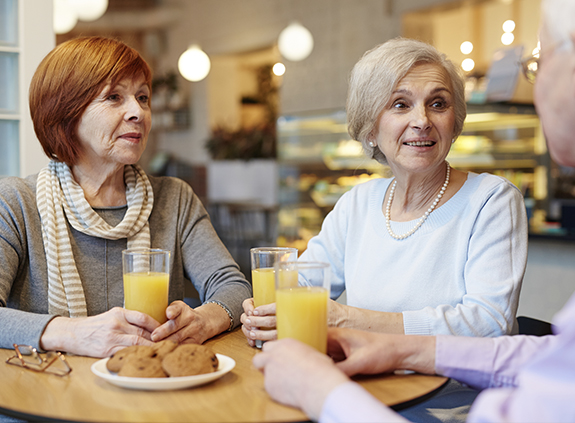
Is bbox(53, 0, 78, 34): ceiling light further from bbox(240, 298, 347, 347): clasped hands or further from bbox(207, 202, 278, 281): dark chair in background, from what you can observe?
bbox(240, 298, 347, 347): clasped hands

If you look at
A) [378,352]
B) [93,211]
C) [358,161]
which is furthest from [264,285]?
[358,161]

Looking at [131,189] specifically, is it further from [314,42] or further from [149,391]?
[314,42]

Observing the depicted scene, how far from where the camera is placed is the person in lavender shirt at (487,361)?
2.86 feet

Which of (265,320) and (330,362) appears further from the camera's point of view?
(265,320)

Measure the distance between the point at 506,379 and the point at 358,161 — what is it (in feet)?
15.9

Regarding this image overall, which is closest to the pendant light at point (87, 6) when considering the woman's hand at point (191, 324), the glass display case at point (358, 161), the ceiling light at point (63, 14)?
the ceiling light at point (63, 14)

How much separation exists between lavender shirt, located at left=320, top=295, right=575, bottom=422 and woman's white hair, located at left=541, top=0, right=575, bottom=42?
18.1 inches

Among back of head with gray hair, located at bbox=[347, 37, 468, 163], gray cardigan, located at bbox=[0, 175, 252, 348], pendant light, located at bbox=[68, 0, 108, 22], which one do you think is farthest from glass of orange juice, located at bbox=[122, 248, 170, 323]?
pendant light, located at bbox=[68, 0, 108, 22]

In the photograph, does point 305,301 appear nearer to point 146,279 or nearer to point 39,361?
point 146,279

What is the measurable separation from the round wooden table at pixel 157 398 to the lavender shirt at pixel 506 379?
0.07 meters

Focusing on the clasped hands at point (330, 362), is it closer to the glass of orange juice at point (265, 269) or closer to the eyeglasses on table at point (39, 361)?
the glass of orange juice at point (265, 269)

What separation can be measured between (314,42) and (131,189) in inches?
242

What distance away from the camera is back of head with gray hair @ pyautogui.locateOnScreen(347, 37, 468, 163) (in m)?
1.79

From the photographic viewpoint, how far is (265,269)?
1.45 m
